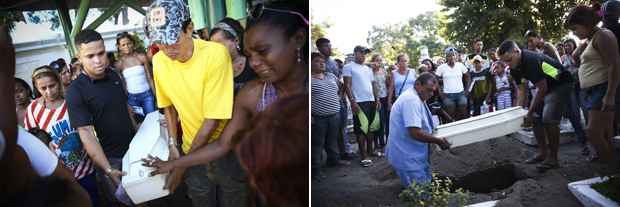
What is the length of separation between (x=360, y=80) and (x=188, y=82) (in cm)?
109

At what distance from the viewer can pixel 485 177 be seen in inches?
135

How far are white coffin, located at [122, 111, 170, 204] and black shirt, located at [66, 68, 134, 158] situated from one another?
0.20ft

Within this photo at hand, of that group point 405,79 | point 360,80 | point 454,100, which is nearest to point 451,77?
point 454,100

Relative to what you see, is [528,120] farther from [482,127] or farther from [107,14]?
[107,14]

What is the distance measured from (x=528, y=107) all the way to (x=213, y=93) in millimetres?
2011

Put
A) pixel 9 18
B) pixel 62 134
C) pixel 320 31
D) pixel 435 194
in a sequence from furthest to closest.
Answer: pixel 435 194 < pixel 320 31 < pixel 62 134 < pixel 9 18

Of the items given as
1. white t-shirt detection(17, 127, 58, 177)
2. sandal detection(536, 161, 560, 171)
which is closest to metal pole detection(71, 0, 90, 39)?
white t-shirt detection(17, 127, 58, 177)

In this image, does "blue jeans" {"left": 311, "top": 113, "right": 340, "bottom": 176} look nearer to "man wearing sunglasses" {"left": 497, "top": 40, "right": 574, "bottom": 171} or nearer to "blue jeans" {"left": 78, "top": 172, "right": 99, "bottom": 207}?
"man wearing sunglasses" {"left": 497, "top": 40, "right": 574, "bottom": 171}

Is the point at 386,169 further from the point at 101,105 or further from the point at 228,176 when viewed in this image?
the point at 101,105

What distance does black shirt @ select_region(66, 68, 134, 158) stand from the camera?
10.2 ft

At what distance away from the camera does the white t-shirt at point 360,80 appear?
10.9 feet

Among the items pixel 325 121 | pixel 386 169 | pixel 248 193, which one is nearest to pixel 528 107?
pixel 386 169

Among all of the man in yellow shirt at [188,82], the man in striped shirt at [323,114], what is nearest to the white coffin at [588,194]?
the man in striped shirt at [323,114]

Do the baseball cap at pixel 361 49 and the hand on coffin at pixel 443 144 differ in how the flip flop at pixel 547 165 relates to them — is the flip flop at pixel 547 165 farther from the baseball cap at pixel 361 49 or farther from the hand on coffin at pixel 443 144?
the baseball cap at pixel 361 49
